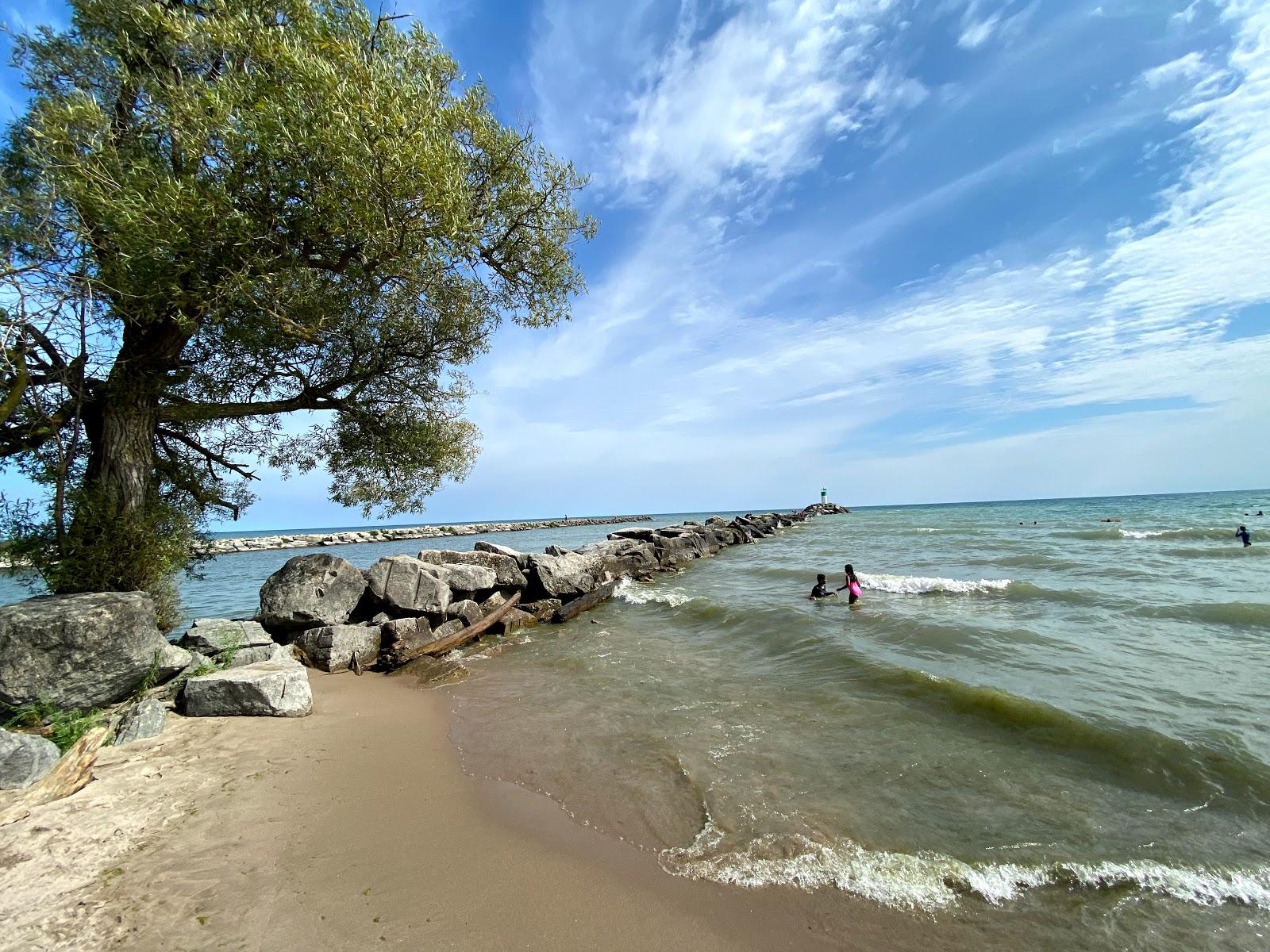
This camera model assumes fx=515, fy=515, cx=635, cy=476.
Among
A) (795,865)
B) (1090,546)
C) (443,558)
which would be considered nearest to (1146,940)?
(795,865)

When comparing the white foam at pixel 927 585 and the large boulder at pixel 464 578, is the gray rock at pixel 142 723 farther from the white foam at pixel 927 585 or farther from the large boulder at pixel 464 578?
the white foam at pixel 927 585

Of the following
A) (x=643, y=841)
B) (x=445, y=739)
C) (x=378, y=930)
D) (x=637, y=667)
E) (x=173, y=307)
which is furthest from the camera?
(x=637, y=667)

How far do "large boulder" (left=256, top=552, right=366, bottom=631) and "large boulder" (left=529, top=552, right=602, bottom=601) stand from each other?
469cm

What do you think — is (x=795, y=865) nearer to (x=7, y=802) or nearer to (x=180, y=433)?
(x=7, y=802)

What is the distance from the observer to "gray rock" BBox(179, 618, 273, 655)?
26.9ft

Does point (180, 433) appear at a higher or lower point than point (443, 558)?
higher

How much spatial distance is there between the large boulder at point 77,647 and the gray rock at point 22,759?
173cm

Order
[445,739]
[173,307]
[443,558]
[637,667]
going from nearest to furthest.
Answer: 1. [445,739]
2. [173,307]
3. [637,667]
4. [443,558]

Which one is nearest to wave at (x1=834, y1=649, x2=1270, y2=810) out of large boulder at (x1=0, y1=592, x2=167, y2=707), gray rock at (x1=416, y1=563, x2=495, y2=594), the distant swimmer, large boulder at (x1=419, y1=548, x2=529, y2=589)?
the distant swimmer

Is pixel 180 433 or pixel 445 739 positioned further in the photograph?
pixel 180 433

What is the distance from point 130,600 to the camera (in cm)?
646

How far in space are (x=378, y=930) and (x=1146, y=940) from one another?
470 cm

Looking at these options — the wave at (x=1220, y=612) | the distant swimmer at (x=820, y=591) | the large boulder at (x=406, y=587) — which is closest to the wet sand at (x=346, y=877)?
the large boulder at (x=406, y=587)

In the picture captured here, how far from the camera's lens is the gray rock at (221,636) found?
819cm
